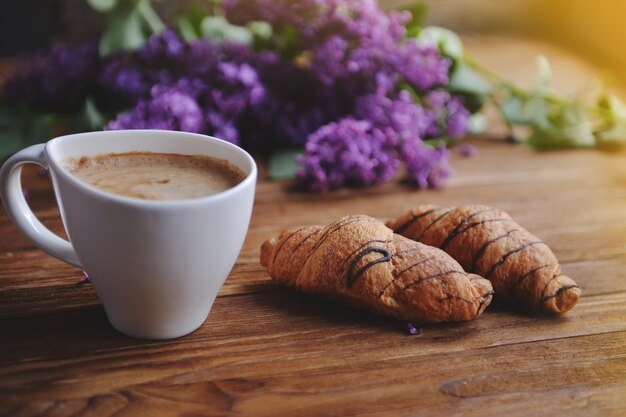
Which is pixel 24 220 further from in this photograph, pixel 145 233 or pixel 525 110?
pixel 525 110

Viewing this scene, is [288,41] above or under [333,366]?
above

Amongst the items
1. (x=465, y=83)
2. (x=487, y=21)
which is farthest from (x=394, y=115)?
(x=487, y=21)

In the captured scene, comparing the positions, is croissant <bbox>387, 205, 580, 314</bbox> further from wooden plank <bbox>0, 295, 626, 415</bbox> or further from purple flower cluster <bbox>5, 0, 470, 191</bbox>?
purple flower cluster <bbox>5, 0, 470, 191</bbox>

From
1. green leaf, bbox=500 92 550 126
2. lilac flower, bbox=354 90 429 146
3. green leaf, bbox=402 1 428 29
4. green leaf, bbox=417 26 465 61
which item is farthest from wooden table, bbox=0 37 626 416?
green leaf, bbox=402 1 428 29

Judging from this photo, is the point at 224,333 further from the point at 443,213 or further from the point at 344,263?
the point at 443,213

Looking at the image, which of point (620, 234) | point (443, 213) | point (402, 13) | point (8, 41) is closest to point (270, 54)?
point (402, 13)
